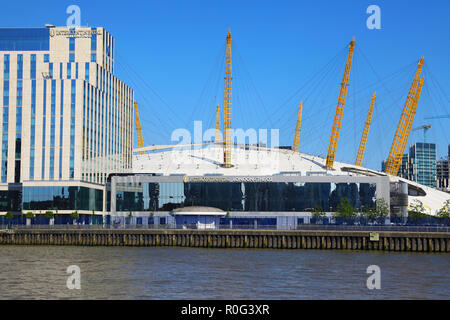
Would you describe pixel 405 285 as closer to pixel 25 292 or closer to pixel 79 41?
pixel 25 292

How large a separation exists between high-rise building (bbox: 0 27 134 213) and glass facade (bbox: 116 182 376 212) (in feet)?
38.4

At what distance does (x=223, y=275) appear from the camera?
60.5 metres

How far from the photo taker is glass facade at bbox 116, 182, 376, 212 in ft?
480

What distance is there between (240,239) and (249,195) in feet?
158

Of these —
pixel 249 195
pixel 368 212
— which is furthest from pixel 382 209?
pixel 249 195

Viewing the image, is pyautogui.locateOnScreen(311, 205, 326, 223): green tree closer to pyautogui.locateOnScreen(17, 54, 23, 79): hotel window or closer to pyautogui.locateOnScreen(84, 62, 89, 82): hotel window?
pyautogui.locateOnScreen(84, 62, 89, 82): hotel window

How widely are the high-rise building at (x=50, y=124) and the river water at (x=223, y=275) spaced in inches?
2318

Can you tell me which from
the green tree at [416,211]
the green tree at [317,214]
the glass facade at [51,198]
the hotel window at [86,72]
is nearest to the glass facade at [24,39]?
the hotel window at [86,72]

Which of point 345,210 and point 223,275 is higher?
point 345,210

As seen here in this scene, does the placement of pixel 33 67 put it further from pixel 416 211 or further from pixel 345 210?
pixel 416 211

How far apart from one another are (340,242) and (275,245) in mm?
8849

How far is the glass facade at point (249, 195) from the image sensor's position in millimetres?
146250

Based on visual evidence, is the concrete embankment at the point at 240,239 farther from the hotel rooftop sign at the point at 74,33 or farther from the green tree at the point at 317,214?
the hotel rooftop sign at the point at 74,33

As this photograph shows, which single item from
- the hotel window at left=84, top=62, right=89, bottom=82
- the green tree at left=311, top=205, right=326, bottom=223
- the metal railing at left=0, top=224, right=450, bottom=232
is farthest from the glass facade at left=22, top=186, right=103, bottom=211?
the green tree at left=311, top=205, right=326, bottom=223
